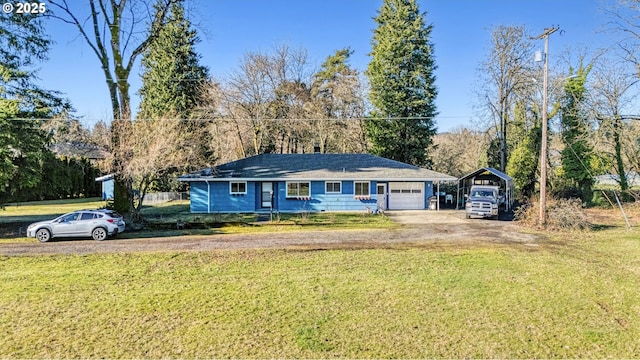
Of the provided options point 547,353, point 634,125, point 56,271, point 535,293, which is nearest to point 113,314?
point 56,271

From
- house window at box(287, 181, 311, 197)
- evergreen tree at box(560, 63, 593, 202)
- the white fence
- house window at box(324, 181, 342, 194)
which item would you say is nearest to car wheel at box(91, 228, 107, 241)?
house window at box(287, 181, 311, 197)

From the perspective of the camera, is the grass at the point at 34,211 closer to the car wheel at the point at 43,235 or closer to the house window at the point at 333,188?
the car wheel at the point at 43,235

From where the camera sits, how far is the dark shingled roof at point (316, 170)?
998 inches

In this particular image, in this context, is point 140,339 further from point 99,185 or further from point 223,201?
point 99,185

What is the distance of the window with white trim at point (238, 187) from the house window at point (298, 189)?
9.92 feet

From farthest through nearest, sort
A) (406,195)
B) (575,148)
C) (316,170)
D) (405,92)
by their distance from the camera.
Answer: (405,92)
(575,148)
(406,195)
(316,170)

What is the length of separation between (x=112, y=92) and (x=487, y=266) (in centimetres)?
2043

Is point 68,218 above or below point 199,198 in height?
below

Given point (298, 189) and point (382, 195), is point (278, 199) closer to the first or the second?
point (298, 189)

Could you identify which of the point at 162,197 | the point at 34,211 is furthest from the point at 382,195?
the point at 34,211

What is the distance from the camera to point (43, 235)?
15672 mm

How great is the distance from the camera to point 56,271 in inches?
425

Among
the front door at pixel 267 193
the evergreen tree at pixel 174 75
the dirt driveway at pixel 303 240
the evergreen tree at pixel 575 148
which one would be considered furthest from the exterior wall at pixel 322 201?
the evergreen tree at pixel 575 148

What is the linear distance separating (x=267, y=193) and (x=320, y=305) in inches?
699
